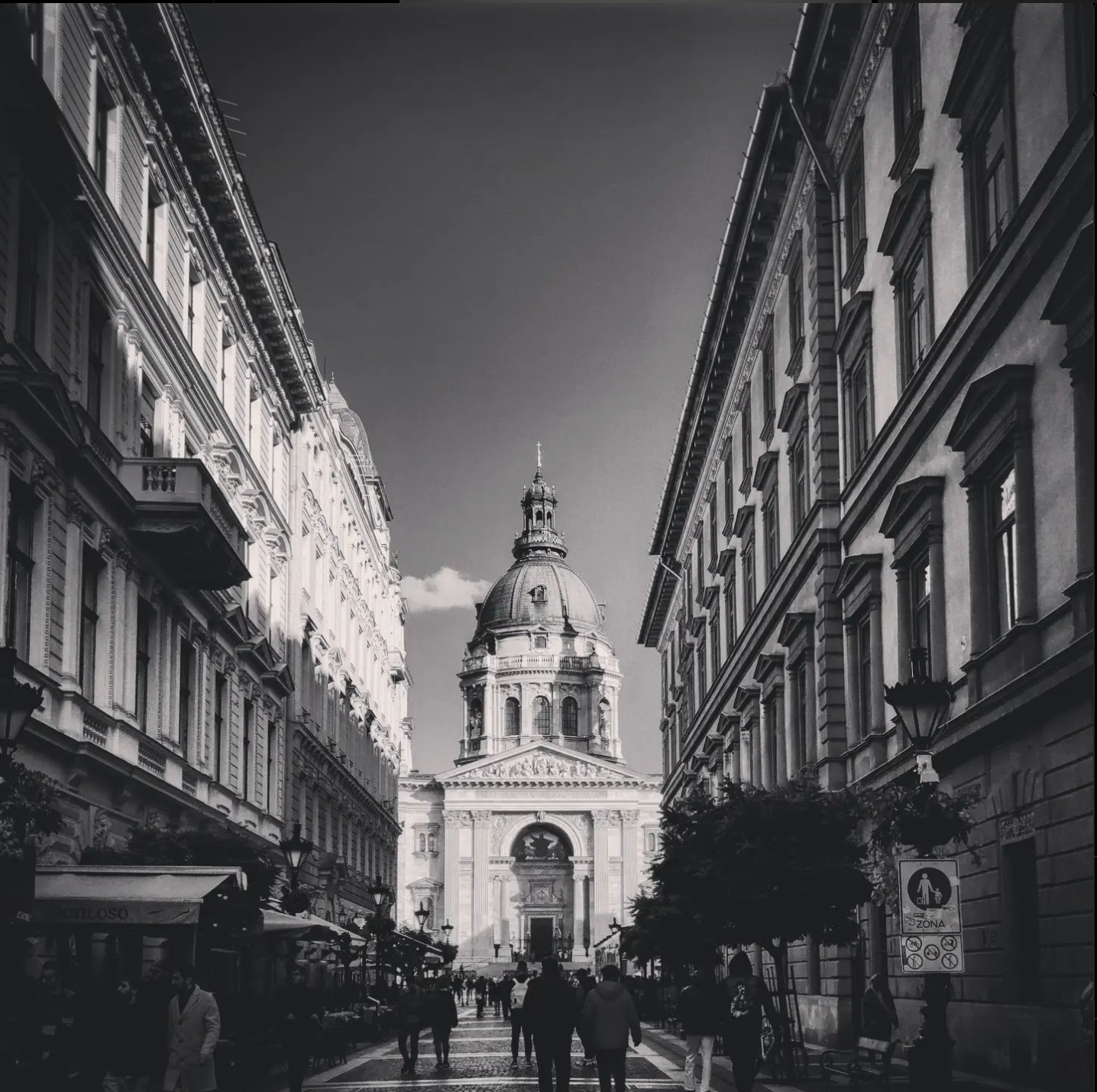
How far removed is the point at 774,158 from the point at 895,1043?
19908 millimetres

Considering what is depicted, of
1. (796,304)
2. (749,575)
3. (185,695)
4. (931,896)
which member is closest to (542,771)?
(749,575)

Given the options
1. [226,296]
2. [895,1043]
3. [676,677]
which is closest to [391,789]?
[676,677]

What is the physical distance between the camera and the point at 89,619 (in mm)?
26812

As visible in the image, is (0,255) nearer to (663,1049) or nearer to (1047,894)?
(1047,894)

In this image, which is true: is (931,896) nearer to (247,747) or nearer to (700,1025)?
(700,1025)

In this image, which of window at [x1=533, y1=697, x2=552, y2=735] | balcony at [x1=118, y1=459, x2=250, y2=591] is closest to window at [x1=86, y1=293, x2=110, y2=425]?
balcony at [x1=118, y1=459, x2=250, y2=591]

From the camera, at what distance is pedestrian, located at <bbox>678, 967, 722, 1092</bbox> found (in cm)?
2105

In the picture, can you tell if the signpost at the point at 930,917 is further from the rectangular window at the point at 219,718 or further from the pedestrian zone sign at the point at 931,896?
the rectangular window at the point at 219,718

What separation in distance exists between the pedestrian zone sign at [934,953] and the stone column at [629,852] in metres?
118

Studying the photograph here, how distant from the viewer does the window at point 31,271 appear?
2266 centimetres

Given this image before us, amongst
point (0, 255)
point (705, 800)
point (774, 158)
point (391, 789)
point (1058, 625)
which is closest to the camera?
point (1058, 625)

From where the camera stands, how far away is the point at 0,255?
2138 cm

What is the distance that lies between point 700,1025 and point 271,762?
25335 millimetres

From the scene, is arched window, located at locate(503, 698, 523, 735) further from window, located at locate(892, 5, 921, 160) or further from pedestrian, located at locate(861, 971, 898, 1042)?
window, located at locate(892, 5, 921, 160)
